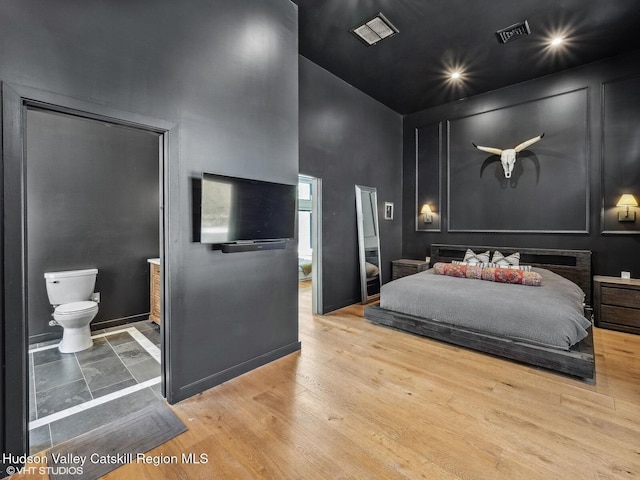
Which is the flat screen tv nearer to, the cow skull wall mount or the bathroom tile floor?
the bathroom tile floor

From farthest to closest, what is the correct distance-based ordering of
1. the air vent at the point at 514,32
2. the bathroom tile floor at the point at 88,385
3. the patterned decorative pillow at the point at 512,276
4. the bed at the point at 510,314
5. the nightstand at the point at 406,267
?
the nightstand at the point at 406,267 → the patterned decorative pillow at the point at 512,276 → the air vent at the point at 514,32 → the bed at the point at 510,314 → the bathroom tile floor at the point at 88,385

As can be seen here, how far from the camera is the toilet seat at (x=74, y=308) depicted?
305 centimetres

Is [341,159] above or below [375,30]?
below

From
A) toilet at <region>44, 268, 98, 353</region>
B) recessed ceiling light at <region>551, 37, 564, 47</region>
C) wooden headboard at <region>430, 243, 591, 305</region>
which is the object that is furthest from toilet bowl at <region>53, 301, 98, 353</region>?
recessed ceiling light at <region>551, 37, 564, 47</region>

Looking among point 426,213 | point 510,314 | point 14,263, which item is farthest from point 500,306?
point 14,263

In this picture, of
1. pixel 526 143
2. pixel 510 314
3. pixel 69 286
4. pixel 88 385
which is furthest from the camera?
pixel 526 143

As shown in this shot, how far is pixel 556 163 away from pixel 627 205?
1058mm

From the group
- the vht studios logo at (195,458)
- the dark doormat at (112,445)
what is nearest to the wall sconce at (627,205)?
the vht studios logo at (195,458)

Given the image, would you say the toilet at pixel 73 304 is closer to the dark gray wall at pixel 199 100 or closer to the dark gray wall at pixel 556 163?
the dark gray wall at pixel 199 100

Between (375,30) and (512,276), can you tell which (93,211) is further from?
(512,276)

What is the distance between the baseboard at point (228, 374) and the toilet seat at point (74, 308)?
1.62 metres

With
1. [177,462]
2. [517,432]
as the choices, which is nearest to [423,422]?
[517,432]

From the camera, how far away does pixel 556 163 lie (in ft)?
15.3

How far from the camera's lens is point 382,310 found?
4035mm
